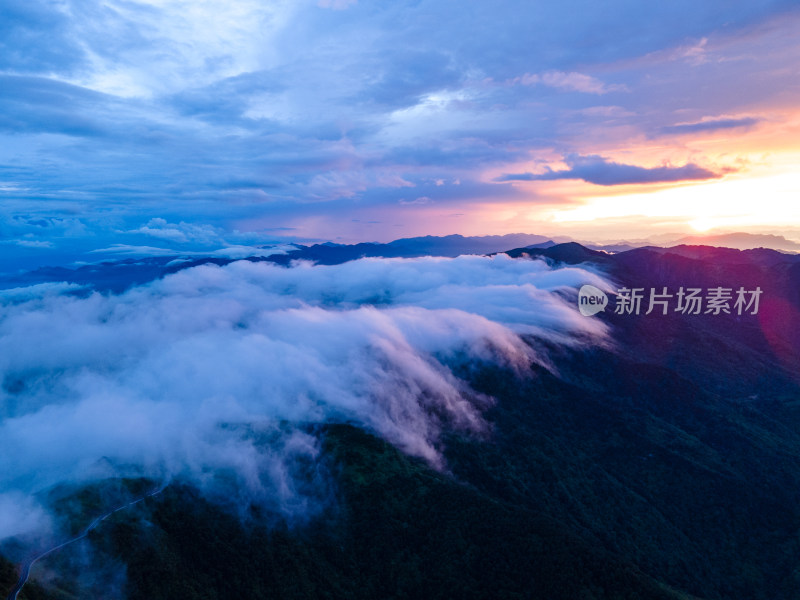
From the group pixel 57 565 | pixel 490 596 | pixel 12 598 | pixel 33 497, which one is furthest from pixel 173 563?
pixel 490 596

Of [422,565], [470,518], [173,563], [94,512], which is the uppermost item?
[94,512]

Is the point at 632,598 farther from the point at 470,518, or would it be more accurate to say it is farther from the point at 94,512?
the point at 94,512

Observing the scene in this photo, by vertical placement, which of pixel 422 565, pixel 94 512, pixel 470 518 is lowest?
pixel 422 565

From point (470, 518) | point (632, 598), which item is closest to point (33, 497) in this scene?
point (470, 518)

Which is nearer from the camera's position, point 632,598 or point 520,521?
point 632,598

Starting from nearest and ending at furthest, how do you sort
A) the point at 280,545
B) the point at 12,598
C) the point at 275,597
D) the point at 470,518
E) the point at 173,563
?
the point at 12,598, the point at 173,563, the point at 275,597, the point at 280,545, the point at 470,518

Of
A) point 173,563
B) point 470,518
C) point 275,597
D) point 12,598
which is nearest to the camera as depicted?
point 12,598

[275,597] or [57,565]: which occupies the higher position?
[57,565]

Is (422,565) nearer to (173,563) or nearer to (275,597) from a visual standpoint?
(275,597)

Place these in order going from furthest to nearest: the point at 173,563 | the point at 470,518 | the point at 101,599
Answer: the point at 470,518
the point at 173,563
the point at 101,599
